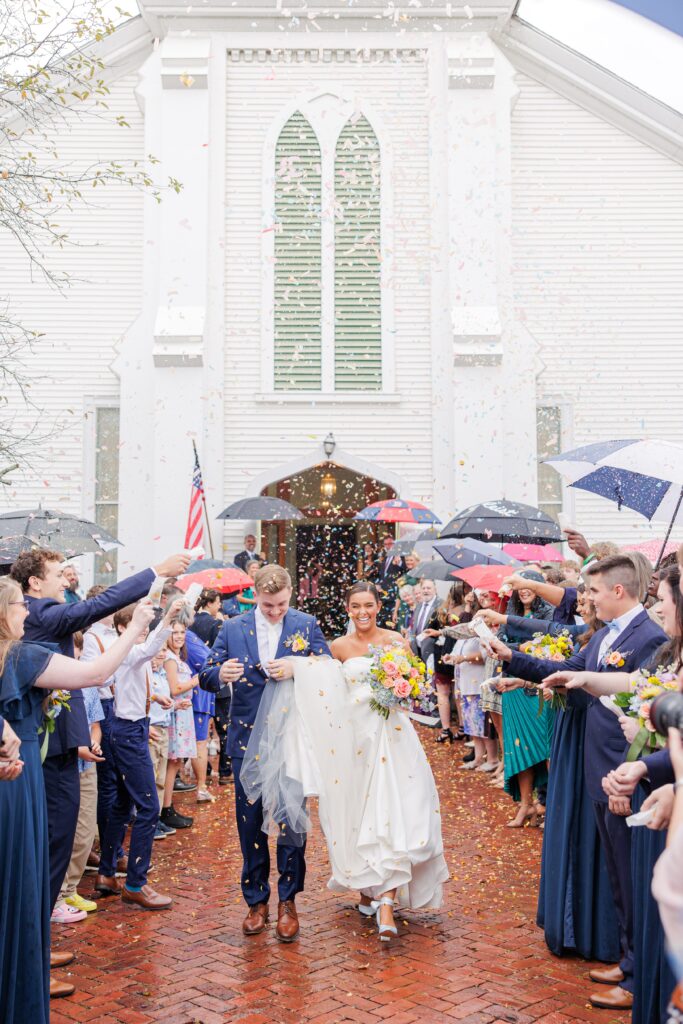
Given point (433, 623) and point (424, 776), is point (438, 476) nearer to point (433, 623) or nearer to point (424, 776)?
point (433, 623)

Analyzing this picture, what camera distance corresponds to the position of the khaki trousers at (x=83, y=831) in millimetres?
6176

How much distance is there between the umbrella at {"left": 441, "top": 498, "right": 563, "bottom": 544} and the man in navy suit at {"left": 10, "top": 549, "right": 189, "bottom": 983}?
5.43 m

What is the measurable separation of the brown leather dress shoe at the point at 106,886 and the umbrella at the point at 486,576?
3.56 meters

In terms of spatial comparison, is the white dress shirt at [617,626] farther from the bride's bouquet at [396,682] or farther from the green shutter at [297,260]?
the green shutter at [297,260]

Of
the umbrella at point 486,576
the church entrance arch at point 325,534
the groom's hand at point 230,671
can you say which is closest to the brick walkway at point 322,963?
the groom's hand at point 230,671

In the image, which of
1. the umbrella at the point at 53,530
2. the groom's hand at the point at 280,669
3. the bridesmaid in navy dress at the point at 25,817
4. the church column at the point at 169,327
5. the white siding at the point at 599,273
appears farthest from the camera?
the white siding at the point at 599,273

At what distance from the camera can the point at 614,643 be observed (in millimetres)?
4867

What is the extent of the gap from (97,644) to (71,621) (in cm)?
211

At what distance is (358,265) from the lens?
15.9m

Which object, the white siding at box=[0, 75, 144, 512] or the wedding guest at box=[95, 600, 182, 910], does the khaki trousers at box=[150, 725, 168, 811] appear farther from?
the white siding at box=[0, 75, 144, 512]

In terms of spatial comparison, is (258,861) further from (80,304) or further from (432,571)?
(80,304)

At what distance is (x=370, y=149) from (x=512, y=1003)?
46.6 feet

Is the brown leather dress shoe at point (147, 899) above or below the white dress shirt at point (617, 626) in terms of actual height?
below

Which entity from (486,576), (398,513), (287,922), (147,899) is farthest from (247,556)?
(287,922)
